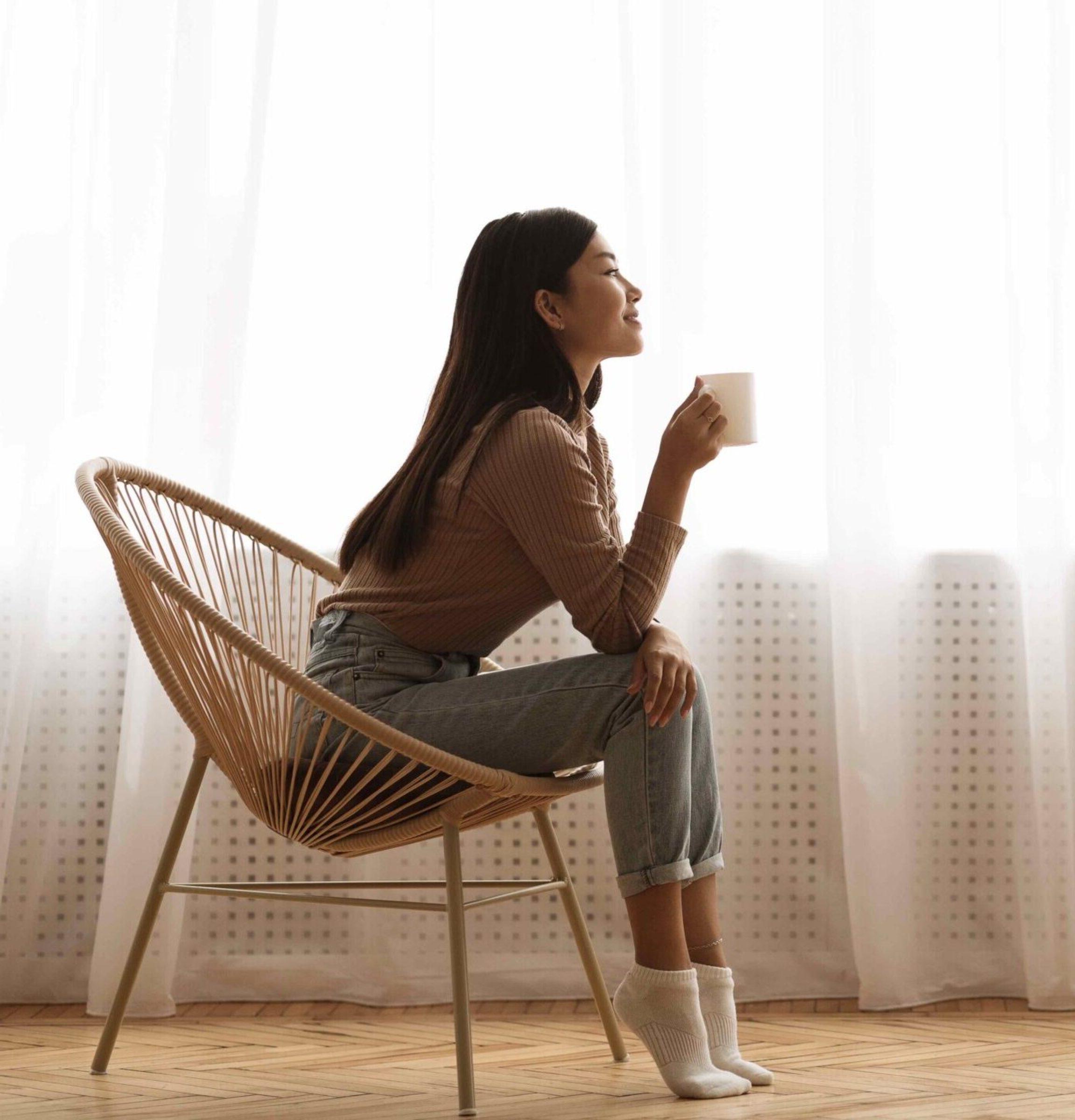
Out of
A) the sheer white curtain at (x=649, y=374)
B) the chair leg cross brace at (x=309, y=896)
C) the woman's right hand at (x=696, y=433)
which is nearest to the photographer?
the woman's right hand at (x=696, y=433)

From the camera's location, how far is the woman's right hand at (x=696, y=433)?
160cm

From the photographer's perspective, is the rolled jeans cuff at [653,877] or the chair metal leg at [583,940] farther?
the chair metal leg at [583,940]

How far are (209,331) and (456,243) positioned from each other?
421 mm

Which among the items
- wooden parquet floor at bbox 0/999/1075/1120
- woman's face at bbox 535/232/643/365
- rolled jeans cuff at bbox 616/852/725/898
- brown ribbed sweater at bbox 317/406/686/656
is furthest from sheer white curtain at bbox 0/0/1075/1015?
rolled jeans cuff at bbox 616/852/725/898

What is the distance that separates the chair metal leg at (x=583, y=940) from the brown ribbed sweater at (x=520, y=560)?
0.93 ft

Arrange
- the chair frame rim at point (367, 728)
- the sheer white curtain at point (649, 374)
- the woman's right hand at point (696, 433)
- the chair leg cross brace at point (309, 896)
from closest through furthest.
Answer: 1. the chair frame rim at point (367, 728)
2. the woman's right hand at point (696, 433)
3. the chair leg cross brace at point (309, 896)
4. the sheer white curtain at point (649, 374)

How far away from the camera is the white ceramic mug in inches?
63.8

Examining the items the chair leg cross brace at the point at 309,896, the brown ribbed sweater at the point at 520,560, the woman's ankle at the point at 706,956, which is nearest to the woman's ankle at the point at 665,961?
the woman's ankle at the point at 706,956

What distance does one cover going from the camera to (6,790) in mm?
2271

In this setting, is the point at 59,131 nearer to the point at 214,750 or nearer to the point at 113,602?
the point at 113,602

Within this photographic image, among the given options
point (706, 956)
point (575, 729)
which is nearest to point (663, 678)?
point (575, 729)

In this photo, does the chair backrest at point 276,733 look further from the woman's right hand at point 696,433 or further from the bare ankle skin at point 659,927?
the woman's right hand at point 696,433

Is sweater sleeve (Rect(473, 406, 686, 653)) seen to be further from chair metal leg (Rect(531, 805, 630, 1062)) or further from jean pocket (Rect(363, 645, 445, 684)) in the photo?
chair metal leg (Rect(531, 805, 630, 1062))

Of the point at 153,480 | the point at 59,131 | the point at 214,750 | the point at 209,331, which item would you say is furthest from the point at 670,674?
the point at 59,131
